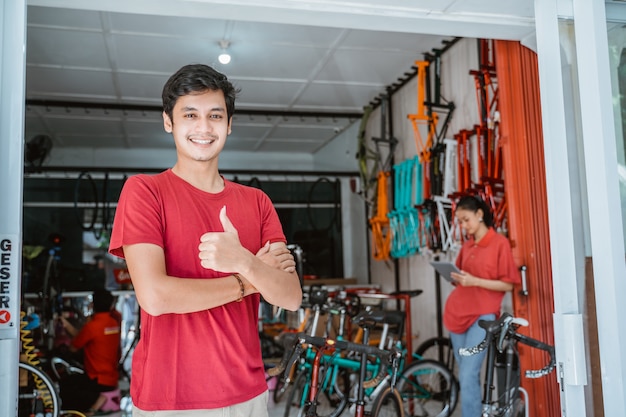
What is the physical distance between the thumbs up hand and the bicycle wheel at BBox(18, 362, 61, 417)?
323cm

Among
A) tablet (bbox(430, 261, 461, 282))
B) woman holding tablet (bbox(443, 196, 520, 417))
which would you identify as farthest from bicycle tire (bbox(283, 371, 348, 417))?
tablet (bbox(430, 261, 461, 282))

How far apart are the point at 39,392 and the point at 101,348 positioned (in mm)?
1196

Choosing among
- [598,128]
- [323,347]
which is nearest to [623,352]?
[598,128]

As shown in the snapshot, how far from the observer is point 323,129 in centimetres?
991

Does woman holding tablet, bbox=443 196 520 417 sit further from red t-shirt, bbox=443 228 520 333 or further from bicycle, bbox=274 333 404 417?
bicycle, bbox=274 333 404 417

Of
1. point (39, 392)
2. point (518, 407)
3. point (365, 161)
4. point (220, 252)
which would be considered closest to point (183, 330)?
point (220, 252)

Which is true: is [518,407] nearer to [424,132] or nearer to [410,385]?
[410,385]

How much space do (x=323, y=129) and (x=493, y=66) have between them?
4.83 m

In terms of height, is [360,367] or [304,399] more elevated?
[360,367]

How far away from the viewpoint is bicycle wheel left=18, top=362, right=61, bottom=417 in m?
4.34

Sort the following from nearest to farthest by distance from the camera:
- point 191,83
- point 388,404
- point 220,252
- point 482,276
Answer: point 220,252, point 191,83, point 388,404, point 482,276

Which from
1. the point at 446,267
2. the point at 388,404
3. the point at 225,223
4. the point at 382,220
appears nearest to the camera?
the point at 225,223

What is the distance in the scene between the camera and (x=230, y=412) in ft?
5.79

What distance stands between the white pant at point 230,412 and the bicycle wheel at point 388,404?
7.53ft
